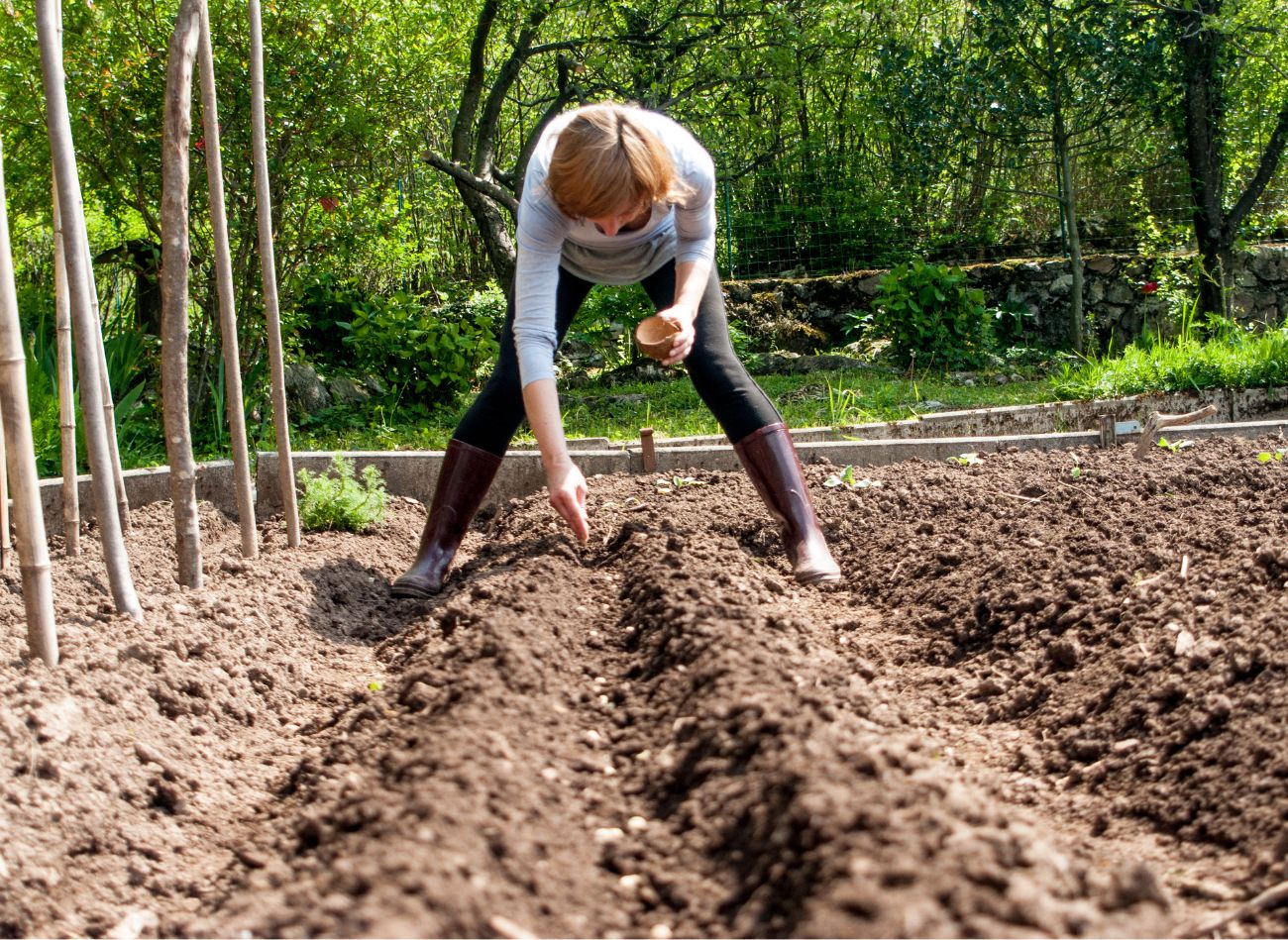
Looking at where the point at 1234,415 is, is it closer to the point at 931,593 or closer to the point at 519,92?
the point at 931,593

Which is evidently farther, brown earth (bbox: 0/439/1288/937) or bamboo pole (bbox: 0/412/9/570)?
bamboo pole (bbox: 0/412/9/570)

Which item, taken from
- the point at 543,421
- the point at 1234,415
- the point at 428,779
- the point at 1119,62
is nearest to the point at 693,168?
the point at 543,421

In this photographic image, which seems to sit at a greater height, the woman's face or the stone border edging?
the woman's face

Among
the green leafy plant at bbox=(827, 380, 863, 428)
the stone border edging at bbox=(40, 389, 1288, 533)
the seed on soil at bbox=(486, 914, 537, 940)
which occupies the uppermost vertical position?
the green leafy plant at bbox=(827, 380, 863, 428)

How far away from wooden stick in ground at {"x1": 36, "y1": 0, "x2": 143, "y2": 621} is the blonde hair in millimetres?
1096

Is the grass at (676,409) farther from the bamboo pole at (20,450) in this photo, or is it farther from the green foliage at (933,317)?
the bamboo pole at (20,450)

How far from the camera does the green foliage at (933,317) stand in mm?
8211

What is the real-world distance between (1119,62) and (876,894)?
8198 mm

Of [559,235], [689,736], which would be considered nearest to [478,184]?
[559,235]

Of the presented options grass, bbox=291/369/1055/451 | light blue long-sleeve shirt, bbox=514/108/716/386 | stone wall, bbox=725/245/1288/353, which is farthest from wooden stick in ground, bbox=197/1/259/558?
stone wall, bbox=725/245/1288/353

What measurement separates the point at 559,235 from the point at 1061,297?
659 cm

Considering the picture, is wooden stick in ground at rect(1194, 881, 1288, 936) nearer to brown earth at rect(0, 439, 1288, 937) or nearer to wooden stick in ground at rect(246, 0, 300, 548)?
brown earth at rect(0, 439, 1288, 937)

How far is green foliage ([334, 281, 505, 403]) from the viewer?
7418 millimetres

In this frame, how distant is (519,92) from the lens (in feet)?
39.5
